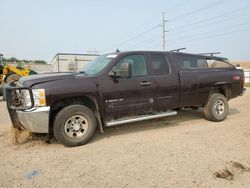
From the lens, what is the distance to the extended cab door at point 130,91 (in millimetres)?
4715

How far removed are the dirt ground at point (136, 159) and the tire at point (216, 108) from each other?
0.56 m

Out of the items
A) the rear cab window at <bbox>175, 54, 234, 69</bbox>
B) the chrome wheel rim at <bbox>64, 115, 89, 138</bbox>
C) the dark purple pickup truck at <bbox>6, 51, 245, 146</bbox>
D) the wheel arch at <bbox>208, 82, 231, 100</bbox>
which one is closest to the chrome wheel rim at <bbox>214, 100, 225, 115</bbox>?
the dark purple pickup truck at <bbox>6, 51, 245, 146</bbox>

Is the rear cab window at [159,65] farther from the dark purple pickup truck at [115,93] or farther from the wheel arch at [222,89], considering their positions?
the wheel arch at [222,89]

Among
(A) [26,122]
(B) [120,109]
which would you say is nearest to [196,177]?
(B) [120,109]

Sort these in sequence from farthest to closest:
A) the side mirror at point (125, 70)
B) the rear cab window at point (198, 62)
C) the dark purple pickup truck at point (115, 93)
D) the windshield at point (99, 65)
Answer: the rear cab window at point (198, 62), the windshield at point (99, 65), the side mirror at point (125, 70), the dark purple pickup truck at point (115, 93)

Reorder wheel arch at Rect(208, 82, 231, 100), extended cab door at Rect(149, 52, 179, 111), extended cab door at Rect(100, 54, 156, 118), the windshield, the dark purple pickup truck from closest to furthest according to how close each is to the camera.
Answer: the dark purple pickup truck, extended cab door at Rect(100, 54, 156, 118), the windshield, extended cab door at Rect(149, 52, 179, 111), wheel arch at Rect(208, 82, 231, 100)

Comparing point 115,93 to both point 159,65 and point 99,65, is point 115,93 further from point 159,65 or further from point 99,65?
point 159,65

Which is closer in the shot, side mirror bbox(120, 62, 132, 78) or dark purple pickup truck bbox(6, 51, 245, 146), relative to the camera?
dark purple pickup truck bbox(6, 51, 245, 146)

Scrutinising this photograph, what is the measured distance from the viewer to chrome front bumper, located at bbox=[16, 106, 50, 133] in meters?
4.09

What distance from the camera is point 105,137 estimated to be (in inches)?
198

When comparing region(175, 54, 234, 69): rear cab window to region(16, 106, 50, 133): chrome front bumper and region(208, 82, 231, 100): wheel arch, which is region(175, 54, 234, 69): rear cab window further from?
region(16, 106, 50, 133): chrome front bumper

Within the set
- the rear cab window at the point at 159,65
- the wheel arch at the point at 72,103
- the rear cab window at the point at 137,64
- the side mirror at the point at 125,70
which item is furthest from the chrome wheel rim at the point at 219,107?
the wheel arch at the point at 72,103

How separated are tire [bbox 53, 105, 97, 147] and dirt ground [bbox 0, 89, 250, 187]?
0.18 m

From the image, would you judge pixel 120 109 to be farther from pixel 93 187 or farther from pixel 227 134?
pixel 227 134
